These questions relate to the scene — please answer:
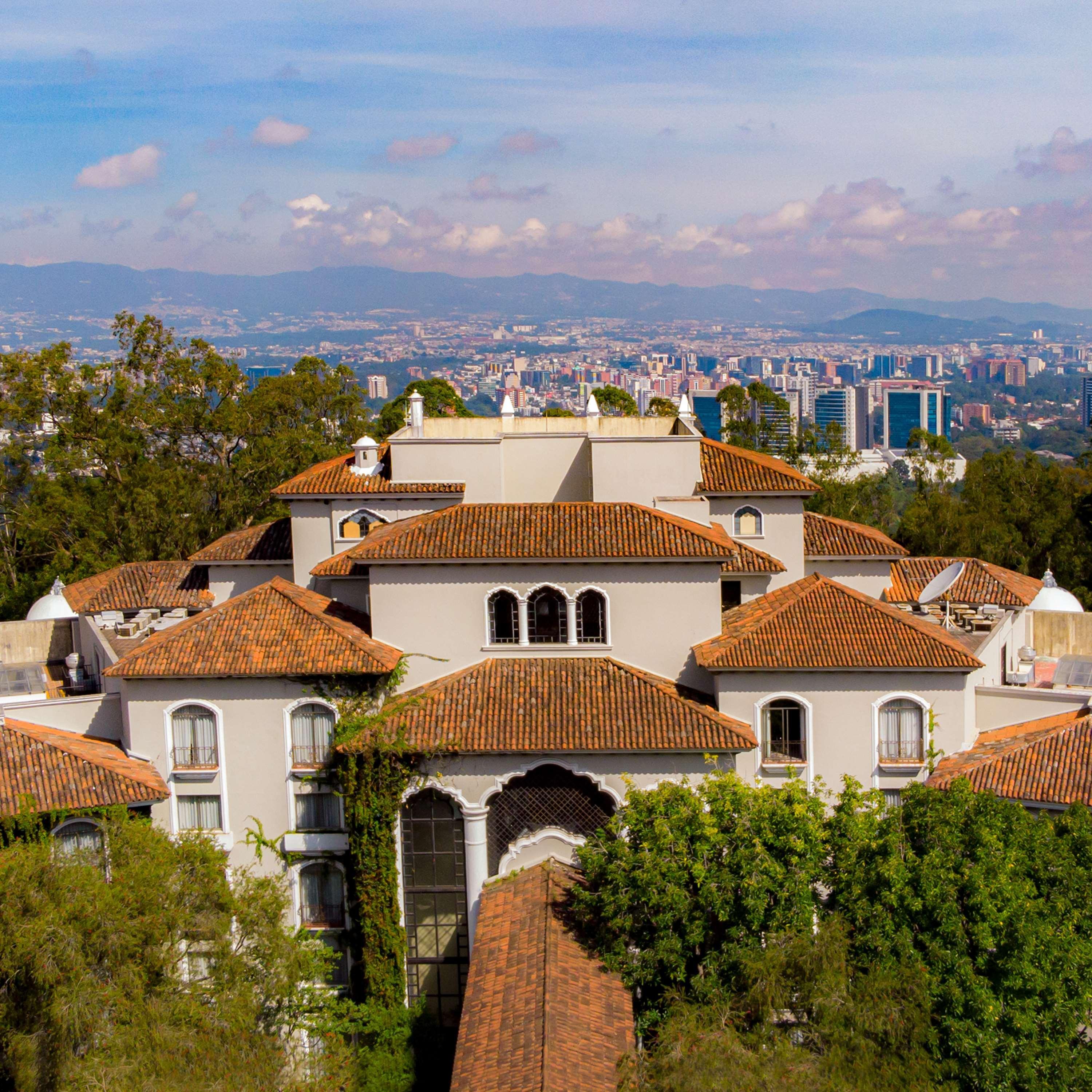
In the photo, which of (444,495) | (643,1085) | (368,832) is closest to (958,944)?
(643,1085)

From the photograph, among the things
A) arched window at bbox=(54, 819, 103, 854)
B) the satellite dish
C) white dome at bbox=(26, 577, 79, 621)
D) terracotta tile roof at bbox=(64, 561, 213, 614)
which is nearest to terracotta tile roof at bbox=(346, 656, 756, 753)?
arched window at bbox=(54, 819, 103, 854)

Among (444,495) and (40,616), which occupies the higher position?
(444,495)

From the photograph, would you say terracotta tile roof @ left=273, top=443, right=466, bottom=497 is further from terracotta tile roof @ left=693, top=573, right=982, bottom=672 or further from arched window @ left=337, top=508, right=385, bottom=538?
terracotta tile roof @ left=693, top=573, right=982, bottom=672

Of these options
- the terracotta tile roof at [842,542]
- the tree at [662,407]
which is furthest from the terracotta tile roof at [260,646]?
the tree at [662,407]

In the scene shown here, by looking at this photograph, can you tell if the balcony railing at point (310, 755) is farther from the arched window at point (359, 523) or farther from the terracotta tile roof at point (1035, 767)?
the terracotta tile roof at point (1035, 767)

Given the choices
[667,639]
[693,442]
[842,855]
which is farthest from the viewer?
[693,442]

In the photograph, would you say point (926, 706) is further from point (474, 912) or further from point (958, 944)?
point (474, 912)
